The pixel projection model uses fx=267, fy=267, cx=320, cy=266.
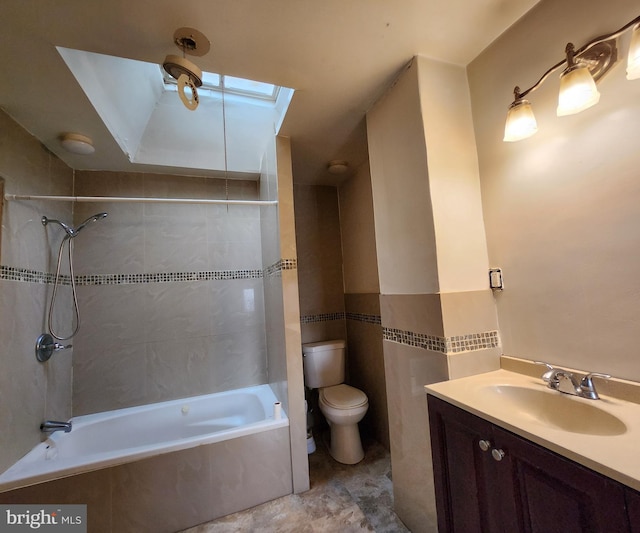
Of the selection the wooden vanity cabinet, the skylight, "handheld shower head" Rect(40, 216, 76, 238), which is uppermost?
the skylight

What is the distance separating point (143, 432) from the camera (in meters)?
1.99

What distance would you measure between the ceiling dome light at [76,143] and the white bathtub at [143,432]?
5.95ft

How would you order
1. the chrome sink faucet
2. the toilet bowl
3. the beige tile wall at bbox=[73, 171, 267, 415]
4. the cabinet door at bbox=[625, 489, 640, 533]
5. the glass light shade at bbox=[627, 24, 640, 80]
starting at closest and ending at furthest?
the cabinet door at bbox=[625, 489, 640, 533], the glass light shade at bbox=[627, 24, 640, 80], the chrome sink faucet, the toilet bowl, the beige tile wall at bbox=[73, 171, 267, 415]

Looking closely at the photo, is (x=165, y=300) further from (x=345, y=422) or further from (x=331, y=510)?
(x=331, y=510)

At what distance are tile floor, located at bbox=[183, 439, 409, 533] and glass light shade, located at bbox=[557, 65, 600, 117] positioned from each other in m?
1.97

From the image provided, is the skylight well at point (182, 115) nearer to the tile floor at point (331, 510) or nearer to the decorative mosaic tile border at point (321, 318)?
the decorative mosaic tile border at point (321, 318)

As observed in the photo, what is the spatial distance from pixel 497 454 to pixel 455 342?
1.37 feet

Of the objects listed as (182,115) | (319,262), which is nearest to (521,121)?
(319,262)

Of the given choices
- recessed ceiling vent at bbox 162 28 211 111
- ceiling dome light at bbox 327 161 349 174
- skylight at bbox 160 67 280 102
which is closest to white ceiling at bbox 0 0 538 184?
recessed ceiling vent at bbox 162 28 211 111

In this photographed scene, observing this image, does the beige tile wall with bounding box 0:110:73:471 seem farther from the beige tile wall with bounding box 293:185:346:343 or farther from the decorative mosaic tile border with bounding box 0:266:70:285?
the beige tile wall with bounding box 293:185:346:343

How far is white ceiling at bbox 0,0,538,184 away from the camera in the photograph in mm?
976

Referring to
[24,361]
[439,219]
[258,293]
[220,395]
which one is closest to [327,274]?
[258,293]

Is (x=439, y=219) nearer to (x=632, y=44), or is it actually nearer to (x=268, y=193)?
(x=632, y=44)

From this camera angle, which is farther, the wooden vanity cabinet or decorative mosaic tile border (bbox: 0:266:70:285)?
decorative mosaic tile border (bbox: 0:266:70:285)
